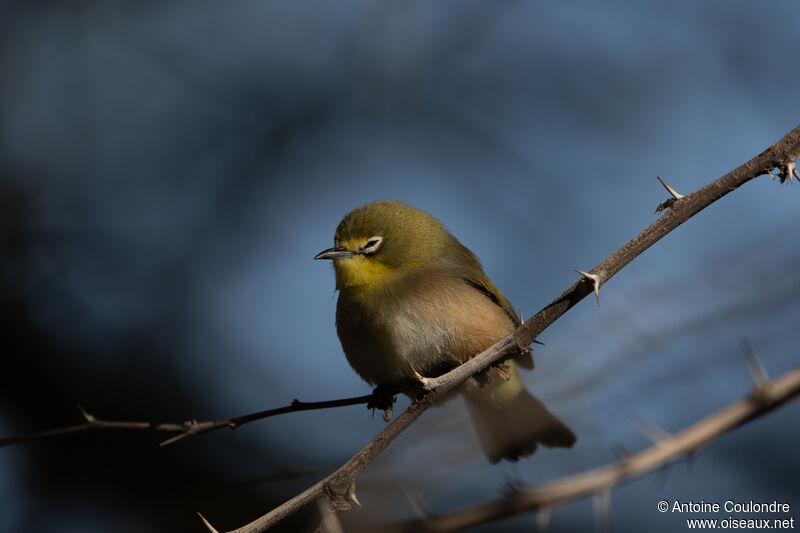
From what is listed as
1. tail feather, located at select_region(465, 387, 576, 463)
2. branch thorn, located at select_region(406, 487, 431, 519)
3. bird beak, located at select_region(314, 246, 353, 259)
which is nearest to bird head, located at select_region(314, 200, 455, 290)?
bird beak, located at select_region(314, 246, 353, 259)

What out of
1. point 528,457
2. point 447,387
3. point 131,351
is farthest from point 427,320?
point 131,351

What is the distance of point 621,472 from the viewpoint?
221cm

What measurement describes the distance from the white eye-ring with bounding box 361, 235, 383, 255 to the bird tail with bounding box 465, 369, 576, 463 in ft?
4.70

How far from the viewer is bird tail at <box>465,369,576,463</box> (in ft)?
19.7

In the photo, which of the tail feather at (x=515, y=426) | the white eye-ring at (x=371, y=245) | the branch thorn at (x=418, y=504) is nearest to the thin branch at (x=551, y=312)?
the branch thorn at (x=418, y=504)

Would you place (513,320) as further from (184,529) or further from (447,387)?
(184,529)

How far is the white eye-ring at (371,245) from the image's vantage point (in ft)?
20.2

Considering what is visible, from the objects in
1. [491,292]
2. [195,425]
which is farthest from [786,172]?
[491,292]

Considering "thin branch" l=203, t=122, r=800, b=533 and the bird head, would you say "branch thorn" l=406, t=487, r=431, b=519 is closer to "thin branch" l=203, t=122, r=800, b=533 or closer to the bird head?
"thin branch" l=203, t=122, r=800, b=533

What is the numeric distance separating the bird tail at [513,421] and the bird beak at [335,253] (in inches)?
61.1

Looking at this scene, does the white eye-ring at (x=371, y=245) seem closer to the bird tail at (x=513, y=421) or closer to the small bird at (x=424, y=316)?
the small bird at (x=424, y=316)

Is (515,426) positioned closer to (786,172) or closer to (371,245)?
(371,245)

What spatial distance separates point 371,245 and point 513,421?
6.49ft

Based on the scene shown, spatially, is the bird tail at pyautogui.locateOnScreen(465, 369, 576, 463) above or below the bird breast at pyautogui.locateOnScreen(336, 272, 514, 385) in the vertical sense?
below
